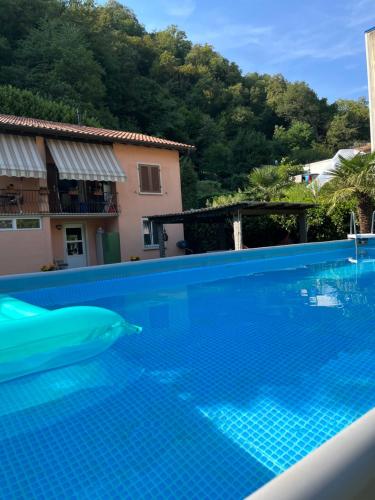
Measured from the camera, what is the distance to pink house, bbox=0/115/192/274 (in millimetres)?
16406

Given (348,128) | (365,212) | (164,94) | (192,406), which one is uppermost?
(164,94)

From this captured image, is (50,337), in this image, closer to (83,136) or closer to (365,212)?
(83,136)

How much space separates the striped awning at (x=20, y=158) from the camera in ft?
51.5

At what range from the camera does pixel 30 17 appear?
36875 millimetres

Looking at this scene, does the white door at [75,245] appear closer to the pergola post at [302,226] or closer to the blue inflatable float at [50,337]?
the pergola post at [302,226]

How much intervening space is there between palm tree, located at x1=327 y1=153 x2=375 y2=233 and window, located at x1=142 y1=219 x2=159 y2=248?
9.31 m

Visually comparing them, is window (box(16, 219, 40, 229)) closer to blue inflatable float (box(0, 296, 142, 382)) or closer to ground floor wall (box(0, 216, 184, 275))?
ground floor wall (box(0, 216, 184, 275))

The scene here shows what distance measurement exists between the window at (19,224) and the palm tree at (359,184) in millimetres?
13773

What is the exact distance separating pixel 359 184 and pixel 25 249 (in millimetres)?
15169

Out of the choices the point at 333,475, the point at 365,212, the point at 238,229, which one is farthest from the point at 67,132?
the point at 333,475

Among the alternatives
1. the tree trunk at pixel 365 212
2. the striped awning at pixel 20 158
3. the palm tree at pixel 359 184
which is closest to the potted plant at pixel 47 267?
the striped awning at pixel 20 158

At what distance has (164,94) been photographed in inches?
1793

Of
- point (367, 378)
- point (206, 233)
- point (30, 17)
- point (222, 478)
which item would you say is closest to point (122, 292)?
point (367, 378)

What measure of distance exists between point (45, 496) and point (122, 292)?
8286 mm
